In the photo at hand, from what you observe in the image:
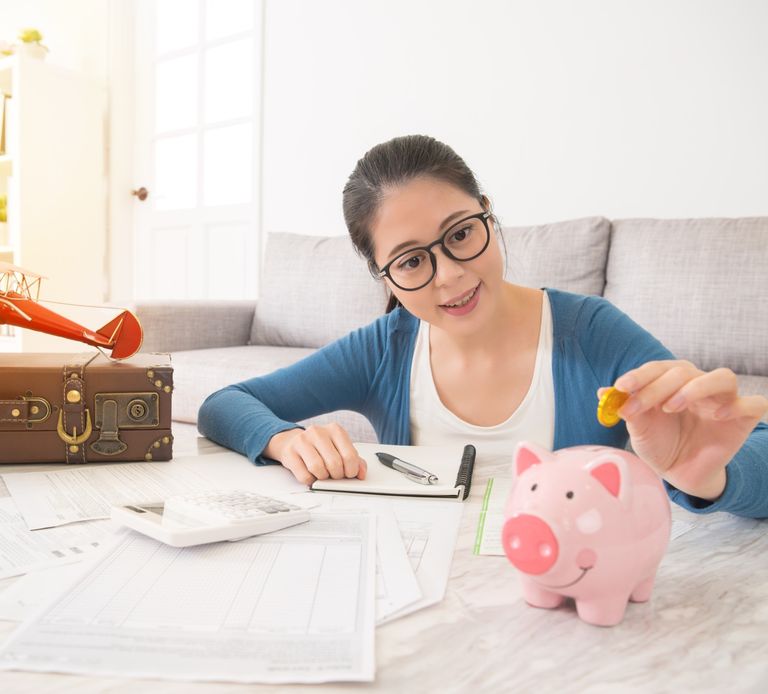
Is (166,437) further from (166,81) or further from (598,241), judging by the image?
(166,81)

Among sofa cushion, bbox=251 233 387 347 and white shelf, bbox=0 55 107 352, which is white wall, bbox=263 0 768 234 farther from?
white shelf, bbox=0 55 107 352

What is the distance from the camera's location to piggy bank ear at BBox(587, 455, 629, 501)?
448mm

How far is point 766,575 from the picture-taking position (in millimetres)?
570

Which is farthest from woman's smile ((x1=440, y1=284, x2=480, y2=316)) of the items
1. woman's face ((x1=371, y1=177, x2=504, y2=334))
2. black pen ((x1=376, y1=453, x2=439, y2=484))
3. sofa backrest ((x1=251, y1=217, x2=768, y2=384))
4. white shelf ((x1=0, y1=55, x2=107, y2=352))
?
white shelf ((x1=0, y1=55, x2=107, y2=352))

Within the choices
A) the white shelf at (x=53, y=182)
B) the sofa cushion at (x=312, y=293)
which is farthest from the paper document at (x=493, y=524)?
the white shelf at (x=53, y=182)

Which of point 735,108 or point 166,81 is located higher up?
point 166,81

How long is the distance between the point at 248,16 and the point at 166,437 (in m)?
3.34

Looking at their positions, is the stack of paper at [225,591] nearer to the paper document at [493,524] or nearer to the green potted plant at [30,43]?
the paper document at [493,524]

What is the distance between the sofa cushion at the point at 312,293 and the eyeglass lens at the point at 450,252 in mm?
1582

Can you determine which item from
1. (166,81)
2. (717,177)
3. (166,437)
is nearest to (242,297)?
(166,81)

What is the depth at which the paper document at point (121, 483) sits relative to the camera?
0.73 meters

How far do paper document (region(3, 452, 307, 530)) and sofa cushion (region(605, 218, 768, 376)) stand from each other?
59.0 inches

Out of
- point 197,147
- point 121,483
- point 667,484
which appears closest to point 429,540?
point 667,484

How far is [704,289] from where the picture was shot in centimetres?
200
